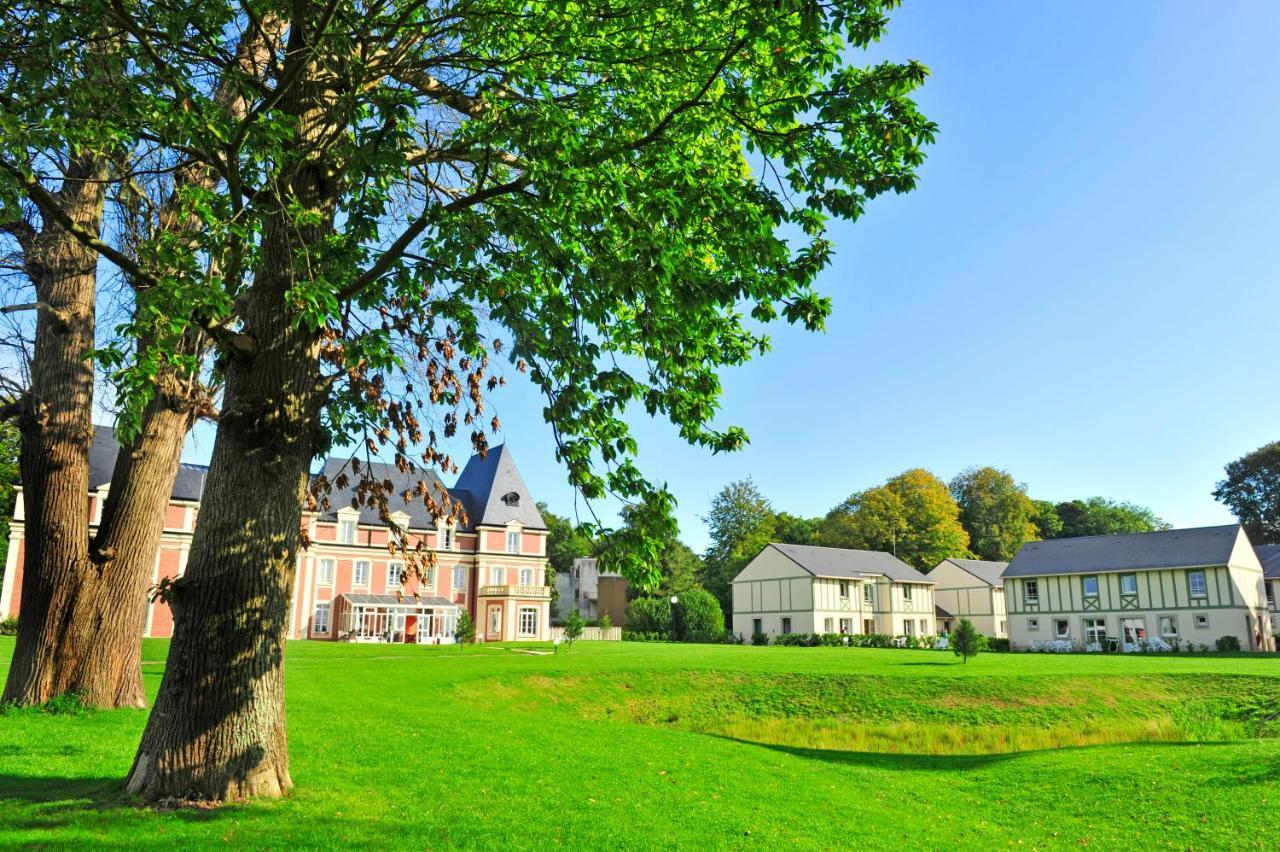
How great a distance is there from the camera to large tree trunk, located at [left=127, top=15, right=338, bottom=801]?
680 centimetres

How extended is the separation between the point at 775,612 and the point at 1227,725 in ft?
121

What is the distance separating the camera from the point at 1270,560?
5056 centimetres

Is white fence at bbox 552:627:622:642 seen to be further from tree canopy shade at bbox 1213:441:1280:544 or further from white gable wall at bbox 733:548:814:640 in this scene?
tree canopy shade at bbox 1213:441:1280:544

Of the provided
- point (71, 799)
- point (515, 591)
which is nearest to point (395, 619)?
point (515, 591)

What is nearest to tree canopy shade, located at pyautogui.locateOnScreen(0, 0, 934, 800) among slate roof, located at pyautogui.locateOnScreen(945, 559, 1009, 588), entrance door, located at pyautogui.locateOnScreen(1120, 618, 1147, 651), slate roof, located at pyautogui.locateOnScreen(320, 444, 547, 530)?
slate roof, located at pyautogui.locateOnScreen(320, 444, 547, 530)

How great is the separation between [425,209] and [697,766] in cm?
794

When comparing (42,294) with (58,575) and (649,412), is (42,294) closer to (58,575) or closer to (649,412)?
(58,575)

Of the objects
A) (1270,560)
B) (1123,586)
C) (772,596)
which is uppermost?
(1270,560)

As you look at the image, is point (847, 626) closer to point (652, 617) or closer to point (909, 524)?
point (652, 617)

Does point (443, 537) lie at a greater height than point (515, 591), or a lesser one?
greater

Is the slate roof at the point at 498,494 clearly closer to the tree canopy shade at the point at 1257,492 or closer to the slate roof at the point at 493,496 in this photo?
the slate roof at the point at 493,496

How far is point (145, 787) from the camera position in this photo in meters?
6.79

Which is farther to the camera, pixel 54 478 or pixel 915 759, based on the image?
pixel 915 759

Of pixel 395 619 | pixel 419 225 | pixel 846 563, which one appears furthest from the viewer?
pixel 846 563
